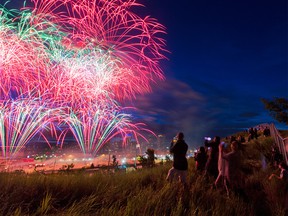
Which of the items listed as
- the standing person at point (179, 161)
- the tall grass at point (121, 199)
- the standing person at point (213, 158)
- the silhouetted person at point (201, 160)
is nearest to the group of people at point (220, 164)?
the standing person at point (179, 161)

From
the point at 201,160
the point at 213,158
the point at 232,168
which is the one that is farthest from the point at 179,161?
the point at 201,160

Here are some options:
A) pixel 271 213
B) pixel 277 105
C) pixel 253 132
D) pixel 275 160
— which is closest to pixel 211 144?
pixel 271 213

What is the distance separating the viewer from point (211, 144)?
7828mm

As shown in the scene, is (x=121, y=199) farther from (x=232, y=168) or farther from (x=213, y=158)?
(x=213, y=158)

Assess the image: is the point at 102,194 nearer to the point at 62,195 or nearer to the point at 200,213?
the point at 62,195

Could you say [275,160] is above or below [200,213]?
above

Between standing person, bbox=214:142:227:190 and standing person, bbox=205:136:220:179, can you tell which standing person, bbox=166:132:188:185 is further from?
standing person, bbox=205:136:220:179

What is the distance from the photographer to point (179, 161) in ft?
22.6

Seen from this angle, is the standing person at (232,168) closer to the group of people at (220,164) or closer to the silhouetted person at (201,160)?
the group of people at (220,164)

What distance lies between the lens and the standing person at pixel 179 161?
683cm

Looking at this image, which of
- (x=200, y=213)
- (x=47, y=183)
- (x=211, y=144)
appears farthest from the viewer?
(x=211, y=144)

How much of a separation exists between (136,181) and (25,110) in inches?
489

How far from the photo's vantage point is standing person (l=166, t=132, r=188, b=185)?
6828 mm

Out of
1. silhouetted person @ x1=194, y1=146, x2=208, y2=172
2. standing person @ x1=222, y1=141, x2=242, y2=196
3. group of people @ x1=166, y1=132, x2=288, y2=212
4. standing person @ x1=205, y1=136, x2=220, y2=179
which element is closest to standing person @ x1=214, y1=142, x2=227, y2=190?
group of people @ x1=166, y1=132, x2=288, y2=212
